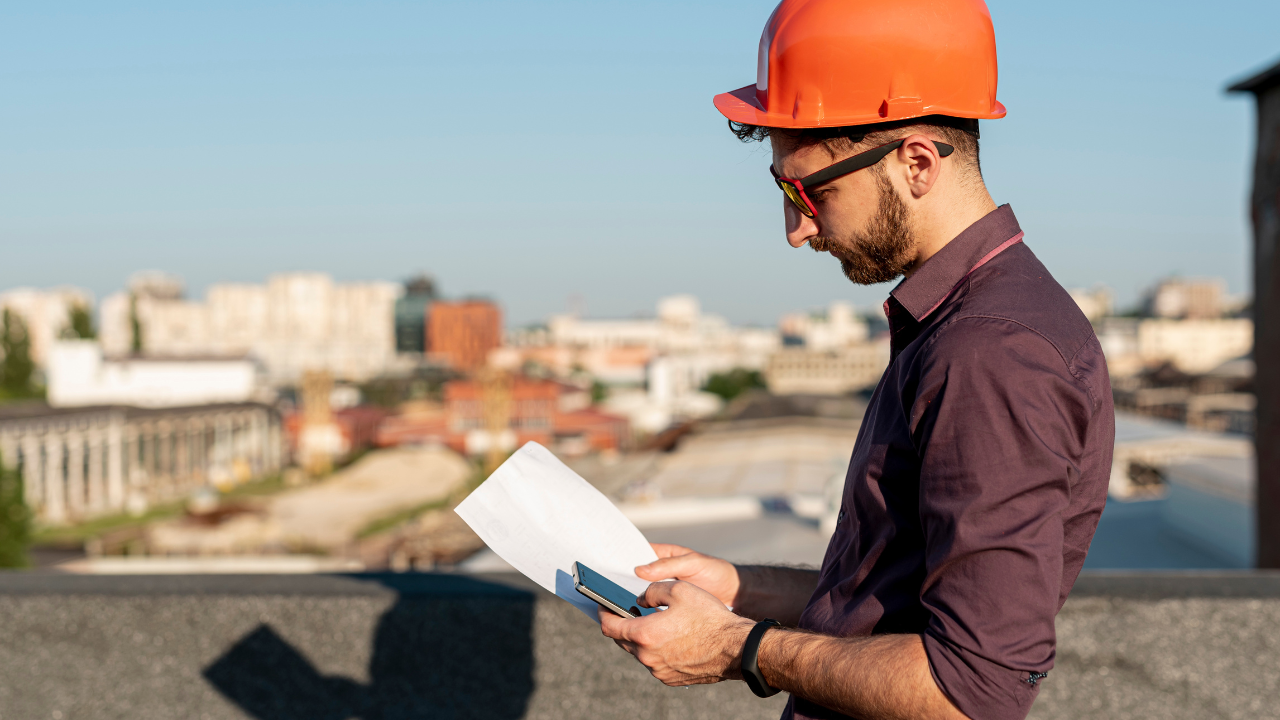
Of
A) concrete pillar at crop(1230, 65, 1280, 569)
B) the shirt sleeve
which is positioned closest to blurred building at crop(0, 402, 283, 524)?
concrete pillar at crop(1230, 65, 1280, 569)

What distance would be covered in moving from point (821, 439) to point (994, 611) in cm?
2591

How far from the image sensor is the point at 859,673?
989 millimetres

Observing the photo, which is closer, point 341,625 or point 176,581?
point 341,625

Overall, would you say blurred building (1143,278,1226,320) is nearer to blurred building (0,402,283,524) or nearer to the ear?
blurred building (0,402,283,524)

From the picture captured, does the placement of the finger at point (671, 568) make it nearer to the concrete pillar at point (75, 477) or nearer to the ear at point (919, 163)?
the ear at point (919, 163)

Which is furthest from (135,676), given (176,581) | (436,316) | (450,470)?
(436,316)

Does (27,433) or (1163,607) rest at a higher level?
(1163,607)

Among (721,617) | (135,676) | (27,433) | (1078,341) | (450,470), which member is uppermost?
(1078,341)

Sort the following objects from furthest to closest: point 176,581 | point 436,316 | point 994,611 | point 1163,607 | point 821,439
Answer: point 436,316
point 821,439
point 176,581
point 1163,607
point 994,611

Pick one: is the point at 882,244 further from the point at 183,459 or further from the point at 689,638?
the point at 183,459

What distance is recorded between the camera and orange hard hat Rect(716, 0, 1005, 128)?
1.09 metres

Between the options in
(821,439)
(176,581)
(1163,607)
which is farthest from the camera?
(821,439)

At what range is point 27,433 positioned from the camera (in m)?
35.8

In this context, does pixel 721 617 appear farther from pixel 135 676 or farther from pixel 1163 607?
pixel 135 676
